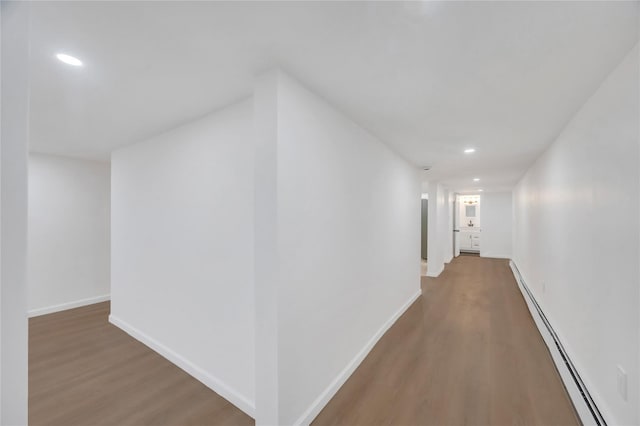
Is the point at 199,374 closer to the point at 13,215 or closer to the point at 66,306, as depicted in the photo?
the point at 13,215

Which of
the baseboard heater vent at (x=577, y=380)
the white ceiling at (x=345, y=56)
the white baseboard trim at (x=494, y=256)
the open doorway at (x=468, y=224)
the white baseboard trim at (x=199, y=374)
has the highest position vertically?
the white ceiling at (x=345, y=56)

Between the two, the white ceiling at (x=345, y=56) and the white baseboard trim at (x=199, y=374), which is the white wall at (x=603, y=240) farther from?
the white baseboard trim at (x=199, y=374)

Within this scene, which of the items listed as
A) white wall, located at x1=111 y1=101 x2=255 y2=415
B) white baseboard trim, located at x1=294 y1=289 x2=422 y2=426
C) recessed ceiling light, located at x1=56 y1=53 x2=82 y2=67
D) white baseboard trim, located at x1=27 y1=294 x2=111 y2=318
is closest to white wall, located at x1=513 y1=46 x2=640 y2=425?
white baseboard trim, located at x1=294 y1=289 x2=422 y2=426

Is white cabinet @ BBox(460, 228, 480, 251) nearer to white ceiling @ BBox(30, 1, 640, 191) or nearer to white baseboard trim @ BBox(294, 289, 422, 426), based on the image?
white baseboard trim @ BBox(294, 289, 422, 426)

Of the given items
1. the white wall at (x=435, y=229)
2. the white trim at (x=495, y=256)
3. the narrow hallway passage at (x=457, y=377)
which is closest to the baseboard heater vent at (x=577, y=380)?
the narrow hallway passage at (x=457, y=377)

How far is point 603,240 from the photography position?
1.70m

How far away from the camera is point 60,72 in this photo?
1628mm

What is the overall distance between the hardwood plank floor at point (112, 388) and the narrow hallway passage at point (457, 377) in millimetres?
965

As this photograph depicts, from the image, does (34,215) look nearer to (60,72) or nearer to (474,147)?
(60,72)

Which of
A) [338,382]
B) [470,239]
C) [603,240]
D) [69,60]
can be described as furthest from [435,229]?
[69,60]

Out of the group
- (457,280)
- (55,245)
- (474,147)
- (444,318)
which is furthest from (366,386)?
(55,245)

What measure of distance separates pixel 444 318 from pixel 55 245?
5.98 metres

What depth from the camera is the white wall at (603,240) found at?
138 centimetres

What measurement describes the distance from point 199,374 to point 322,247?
1594 mm
